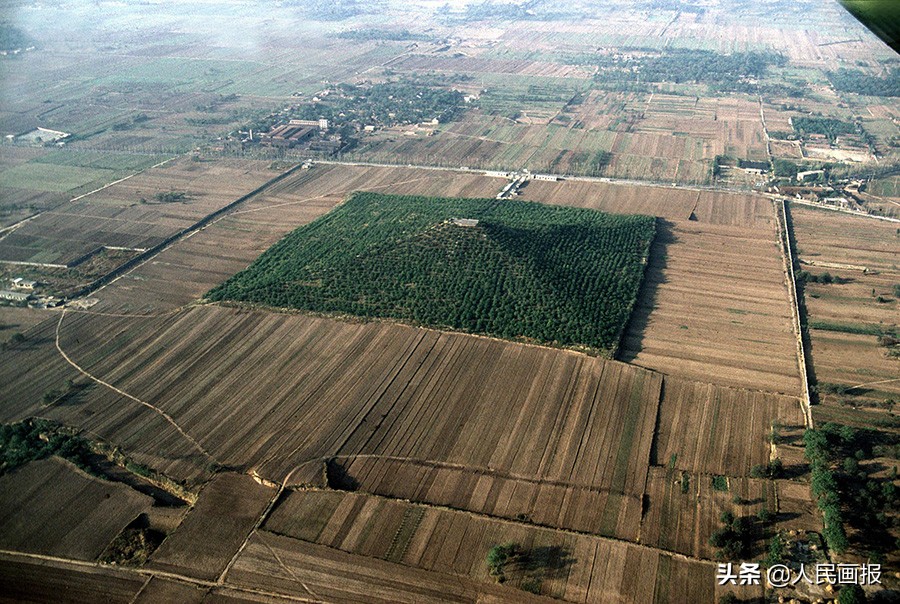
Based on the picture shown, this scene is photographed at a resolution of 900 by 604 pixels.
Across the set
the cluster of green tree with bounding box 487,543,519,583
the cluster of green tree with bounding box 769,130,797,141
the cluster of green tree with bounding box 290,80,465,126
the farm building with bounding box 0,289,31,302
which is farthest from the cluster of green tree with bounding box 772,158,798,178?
the farm building with bounding box 0,289,31,302

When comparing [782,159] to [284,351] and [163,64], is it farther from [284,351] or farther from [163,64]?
[163,64]

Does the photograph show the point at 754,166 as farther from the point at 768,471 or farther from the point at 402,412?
the point at 402,412

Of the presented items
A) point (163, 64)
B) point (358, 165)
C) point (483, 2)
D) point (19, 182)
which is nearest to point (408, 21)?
point (483, 2)

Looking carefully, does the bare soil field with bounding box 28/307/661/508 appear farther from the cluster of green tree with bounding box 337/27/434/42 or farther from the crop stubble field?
the cluster of green tree with bounding box 337/27/434/42

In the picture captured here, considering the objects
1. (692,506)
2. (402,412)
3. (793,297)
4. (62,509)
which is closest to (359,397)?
(402,412)

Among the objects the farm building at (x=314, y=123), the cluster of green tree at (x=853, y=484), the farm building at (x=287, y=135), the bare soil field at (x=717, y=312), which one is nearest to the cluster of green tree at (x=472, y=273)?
the bare soil field at (x=717, y=312)

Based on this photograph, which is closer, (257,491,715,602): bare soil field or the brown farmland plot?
(257,491,715,602): bare soil field
